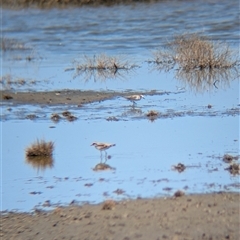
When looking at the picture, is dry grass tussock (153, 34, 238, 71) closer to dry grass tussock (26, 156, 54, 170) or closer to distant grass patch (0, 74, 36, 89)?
distant grass patch (0, 74, 36, 89)

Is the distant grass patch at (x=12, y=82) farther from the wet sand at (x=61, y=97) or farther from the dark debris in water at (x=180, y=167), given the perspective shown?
the dark debris in water at (x=180, y=167)

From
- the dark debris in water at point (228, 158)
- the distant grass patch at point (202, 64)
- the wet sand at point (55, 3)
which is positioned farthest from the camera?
the wet sand at point (55, 3)

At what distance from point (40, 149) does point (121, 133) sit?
5.92 ft

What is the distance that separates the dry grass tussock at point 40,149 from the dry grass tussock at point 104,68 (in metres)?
8.79

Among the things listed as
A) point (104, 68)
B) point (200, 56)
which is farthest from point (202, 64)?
point (104, 68)

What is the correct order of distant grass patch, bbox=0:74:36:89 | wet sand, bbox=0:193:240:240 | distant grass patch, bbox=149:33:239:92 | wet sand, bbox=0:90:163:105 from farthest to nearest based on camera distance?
distant grass patch, bbox=0:74:36:89, distant grass patch, bbox=149:33:239:92, wet sand, bbox=0:90:163:105, wet sand, bbox=0:193:240:240

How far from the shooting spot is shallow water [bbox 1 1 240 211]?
1060cm

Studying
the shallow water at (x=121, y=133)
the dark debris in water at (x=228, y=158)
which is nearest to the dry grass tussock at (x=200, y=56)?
the shallow water at (x=121, y=133)

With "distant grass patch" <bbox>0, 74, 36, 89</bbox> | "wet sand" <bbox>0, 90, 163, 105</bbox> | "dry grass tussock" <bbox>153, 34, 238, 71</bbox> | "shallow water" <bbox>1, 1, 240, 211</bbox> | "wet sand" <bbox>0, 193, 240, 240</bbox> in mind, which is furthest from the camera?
"distant grass patch" <bbox>0, 74, 36, 89</bbox>

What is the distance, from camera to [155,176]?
1088 cm

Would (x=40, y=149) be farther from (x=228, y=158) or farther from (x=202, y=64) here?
(x=202, y=64)

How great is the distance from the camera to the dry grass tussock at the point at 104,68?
21.9m

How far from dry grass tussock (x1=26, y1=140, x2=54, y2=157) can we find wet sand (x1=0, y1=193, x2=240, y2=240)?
9.27 ft

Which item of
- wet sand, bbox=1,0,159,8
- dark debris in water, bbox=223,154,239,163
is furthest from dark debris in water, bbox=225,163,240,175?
wet sand, bbox=1,0,159,8
